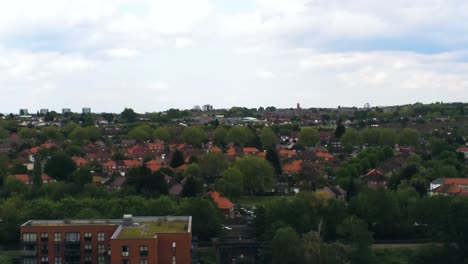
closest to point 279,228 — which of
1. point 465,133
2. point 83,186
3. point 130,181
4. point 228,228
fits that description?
point 228,228

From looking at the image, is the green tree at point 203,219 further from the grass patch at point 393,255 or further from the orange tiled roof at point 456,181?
the orange tiled roof at point 456,181

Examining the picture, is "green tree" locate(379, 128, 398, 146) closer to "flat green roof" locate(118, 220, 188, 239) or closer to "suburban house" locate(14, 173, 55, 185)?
"suburban house" locate(14, 173, 55, 185)

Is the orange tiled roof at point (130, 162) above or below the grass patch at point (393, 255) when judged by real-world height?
above

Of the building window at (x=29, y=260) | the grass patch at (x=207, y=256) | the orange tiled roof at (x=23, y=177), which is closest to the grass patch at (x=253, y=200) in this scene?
the grass patch at (x=207, y=256)

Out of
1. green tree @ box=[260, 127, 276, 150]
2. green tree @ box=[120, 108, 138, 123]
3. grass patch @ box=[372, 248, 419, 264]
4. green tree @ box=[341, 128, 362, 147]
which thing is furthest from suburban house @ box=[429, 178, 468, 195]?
green tree @ box=[120, 108, 138, 123]

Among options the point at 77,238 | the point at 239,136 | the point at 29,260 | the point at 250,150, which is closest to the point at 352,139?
the point at 239,136

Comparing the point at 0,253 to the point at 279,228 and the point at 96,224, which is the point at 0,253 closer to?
the point at 96,224
